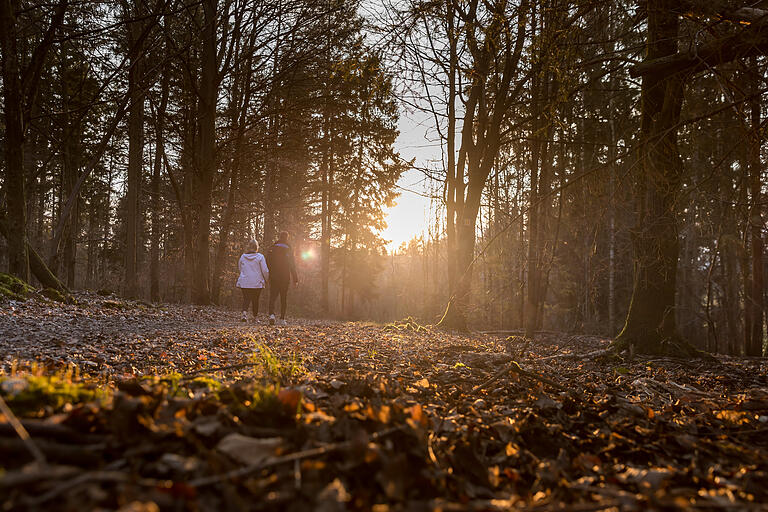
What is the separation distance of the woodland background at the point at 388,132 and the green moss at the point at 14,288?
1.02m

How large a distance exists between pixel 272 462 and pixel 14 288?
26.4 feet

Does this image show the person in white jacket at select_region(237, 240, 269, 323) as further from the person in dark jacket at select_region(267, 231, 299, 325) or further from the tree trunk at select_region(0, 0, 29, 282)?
the tree trunk at select_region(0, 0, 29, 282)

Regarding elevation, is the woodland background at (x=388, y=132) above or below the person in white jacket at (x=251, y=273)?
above

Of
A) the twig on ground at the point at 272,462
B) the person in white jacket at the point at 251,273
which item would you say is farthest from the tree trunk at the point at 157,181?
the twig on ground at the point at 272,462

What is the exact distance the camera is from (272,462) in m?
1.28

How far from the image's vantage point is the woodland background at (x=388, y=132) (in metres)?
4.44

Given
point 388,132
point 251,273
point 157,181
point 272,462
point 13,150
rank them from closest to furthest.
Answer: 1. point 272,462
2. point 13,150
3. point 251,273
4. point 388,132
5. point 157,181

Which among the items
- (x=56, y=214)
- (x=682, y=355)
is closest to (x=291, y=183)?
(x=56, y=214)

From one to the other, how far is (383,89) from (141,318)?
6.23 m

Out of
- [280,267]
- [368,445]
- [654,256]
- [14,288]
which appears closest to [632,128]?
[654,256]

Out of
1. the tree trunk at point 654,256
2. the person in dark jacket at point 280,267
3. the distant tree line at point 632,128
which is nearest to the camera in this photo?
the distant tree line at point 632,128

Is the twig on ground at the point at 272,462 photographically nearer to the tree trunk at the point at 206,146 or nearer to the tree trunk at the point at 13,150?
the tree trunk at the point at 13,150

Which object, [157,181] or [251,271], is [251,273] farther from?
[157,181]

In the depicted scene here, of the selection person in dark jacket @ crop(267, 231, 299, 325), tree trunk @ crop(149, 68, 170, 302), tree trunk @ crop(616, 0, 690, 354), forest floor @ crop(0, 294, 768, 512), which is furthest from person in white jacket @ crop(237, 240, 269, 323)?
tree trunk @ crop(616, 0, 690, 354)
